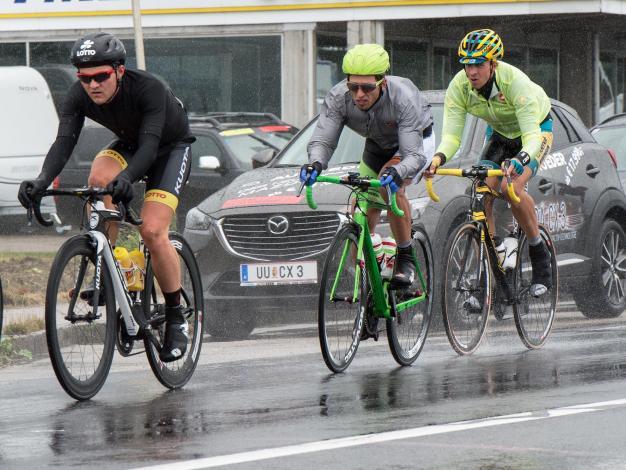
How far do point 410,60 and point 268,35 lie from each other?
338 centimetres

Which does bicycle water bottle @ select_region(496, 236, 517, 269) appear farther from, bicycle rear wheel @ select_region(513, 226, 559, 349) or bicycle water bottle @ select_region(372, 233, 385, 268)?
bicycle water bottle @ select_region(372, 233, 385, 268)

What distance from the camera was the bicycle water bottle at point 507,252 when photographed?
10.4 m

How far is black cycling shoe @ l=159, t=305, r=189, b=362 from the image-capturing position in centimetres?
838

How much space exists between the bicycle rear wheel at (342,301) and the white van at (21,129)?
14.9m

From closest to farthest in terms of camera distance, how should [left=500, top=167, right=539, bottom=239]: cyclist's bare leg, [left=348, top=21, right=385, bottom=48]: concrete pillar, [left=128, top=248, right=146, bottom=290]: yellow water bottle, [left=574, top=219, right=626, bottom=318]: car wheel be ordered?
[left=128, top=248, right=146, bottom=290]: yellow water bottle → [left=500, top=167, right=539, bottom=239]: cyclist's bare leg → [left=574, top=219, right=626, bottom=318]: car wheel → [left=348, top=21, right=385, bottom=48]: concrete pillar

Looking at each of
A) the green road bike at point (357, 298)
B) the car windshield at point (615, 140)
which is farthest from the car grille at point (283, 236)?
the car windshield at point (615, 140)

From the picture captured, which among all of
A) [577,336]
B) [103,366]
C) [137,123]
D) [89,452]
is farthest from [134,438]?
[577,336]

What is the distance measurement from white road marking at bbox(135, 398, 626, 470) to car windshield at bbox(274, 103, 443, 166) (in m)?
5.33

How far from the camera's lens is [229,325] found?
12.4 m

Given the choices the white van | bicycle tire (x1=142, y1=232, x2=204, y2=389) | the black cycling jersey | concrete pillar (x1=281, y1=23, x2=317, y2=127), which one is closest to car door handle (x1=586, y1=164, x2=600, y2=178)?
bicycle tire (x1=142, y1=232, x2=204, y2=389)

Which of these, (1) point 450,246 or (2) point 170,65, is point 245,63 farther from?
(1) point 450,246

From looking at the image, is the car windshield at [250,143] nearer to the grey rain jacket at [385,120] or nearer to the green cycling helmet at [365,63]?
the grey rain jacket at [385,120]

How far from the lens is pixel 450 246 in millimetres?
9977

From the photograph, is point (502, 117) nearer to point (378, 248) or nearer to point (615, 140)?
point (378, 248)
